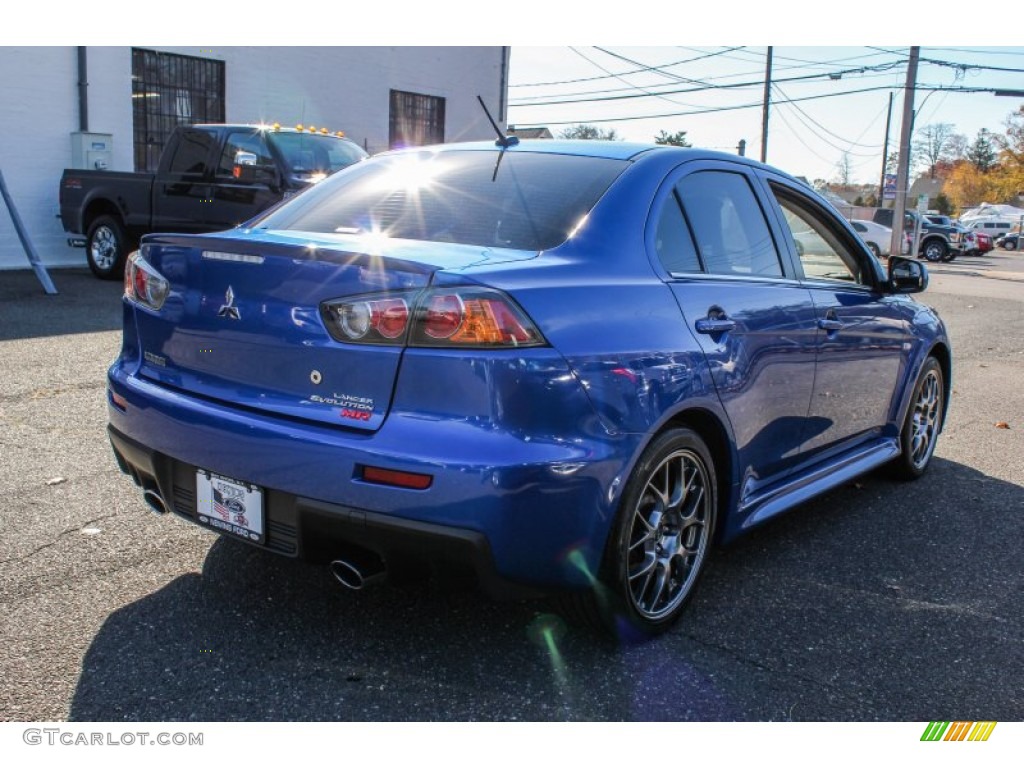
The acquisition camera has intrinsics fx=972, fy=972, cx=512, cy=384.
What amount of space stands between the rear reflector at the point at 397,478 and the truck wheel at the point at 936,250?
36434 mm

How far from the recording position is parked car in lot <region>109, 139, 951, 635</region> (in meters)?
2.53

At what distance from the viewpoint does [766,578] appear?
3.69m

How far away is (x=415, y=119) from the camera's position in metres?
18.9

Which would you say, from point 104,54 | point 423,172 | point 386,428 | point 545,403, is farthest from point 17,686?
point 104,54

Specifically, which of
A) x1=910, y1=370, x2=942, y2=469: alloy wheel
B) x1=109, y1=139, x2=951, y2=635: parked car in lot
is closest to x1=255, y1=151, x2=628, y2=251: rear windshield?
x1=109, y1=139, x2=951, y2=635: parked car in lot

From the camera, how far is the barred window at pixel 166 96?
14.5 meters

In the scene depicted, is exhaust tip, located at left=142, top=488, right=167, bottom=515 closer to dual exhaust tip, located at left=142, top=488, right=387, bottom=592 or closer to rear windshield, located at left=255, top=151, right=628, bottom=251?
dual exhaust tip, located at left=142, top=488, right=387, bottom=592

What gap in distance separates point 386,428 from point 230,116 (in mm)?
14262

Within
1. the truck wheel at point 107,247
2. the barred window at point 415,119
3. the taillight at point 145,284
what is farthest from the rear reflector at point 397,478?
the barred window at point 415,119

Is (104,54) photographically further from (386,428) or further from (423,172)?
(386,428)

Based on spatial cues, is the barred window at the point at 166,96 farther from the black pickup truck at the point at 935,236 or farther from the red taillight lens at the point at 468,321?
the black pickup truck at the point at 935,236

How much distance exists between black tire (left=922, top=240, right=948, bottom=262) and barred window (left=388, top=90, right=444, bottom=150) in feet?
75.1

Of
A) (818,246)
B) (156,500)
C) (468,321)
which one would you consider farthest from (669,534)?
(818,246)

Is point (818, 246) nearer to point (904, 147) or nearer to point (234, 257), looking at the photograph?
point (234, 257)
